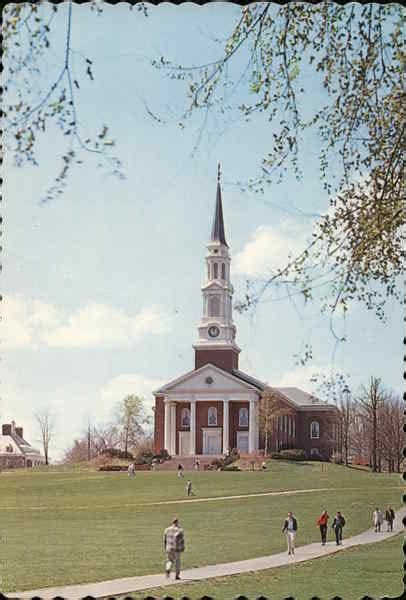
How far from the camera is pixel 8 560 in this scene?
29.9 ft

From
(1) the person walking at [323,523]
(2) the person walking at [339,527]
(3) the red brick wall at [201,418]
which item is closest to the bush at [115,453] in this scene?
(3) the red brick wall at [201,418]

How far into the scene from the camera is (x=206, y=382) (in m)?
11.2

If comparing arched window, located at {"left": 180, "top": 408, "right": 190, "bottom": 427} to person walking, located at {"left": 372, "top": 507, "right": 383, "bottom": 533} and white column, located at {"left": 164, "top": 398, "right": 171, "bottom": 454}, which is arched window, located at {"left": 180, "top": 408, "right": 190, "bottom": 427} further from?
person walking, located at {"left": 372, "top": 507, "right": 383, "bottom": 533}

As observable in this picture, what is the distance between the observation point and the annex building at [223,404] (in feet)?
23.7

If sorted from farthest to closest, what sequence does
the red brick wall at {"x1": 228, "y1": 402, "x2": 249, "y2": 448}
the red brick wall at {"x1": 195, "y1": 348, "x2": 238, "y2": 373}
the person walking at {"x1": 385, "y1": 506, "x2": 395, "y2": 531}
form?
the red brick wall at {"x1": 228, "y1": 402, "x2": 249, "y2": 448}
the person walking at {"x1": 385, "y1": 506, "x2": 395, "y2": 531}
the red brick wall at {"x1": 195, "y1": 348, "x2": 238, "y2": 373}

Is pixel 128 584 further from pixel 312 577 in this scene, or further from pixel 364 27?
pixel 364 27

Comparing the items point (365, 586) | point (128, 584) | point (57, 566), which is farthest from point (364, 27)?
point (57, 566)

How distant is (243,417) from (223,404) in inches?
75.4

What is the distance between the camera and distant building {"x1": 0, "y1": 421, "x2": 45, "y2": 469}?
716 centimetres

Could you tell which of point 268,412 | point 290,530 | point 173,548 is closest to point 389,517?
point 290,530

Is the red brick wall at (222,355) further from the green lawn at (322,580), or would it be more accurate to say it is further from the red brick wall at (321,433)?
the green lawn at (322,580)

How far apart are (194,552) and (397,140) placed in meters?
4.10

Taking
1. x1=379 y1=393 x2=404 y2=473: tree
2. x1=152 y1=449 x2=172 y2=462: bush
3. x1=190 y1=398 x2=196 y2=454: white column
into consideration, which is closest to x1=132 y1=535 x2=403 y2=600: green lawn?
x1=379 y1=393 x2=404 y2=473: tree

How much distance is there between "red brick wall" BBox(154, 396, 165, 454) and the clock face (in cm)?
196
